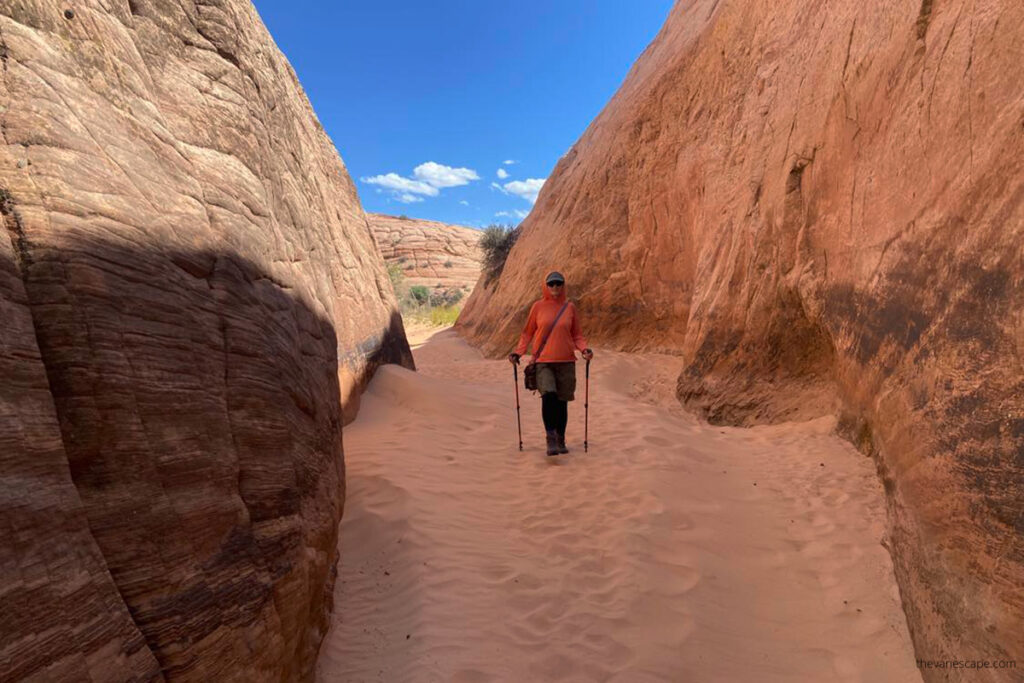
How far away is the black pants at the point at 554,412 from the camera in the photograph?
5.38 m

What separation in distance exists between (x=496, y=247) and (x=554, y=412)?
12928 millimetres

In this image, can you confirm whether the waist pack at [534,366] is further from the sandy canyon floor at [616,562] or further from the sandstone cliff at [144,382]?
the sandstone cliff at [144,382]

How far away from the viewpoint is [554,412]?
5.39m

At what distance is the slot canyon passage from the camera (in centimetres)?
180

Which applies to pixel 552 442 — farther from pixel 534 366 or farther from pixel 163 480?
pixel 163 480

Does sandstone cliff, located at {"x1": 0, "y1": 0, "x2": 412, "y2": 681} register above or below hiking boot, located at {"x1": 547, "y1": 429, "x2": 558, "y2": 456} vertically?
above

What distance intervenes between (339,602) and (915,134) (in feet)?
16.4

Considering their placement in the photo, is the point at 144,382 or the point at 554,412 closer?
the point at 144,382

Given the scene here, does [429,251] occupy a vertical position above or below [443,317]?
above

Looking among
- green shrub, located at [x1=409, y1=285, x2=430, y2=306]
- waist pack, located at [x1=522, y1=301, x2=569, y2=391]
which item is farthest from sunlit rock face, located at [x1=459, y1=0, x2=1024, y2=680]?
green shrub, located at [x1=409, y1=285, x2=430, y2=306]

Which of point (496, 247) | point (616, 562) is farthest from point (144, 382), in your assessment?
point (496, 247)

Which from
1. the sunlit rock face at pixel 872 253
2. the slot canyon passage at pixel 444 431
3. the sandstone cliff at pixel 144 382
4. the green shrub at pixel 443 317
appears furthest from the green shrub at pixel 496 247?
the sandstone cliff at pixel 144 382

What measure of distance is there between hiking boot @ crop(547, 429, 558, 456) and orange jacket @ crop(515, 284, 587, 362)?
0.77 metres

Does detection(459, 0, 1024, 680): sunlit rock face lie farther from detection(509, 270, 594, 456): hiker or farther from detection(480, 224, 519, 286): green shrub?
detection(480, 224, 519, 286): green shrub
